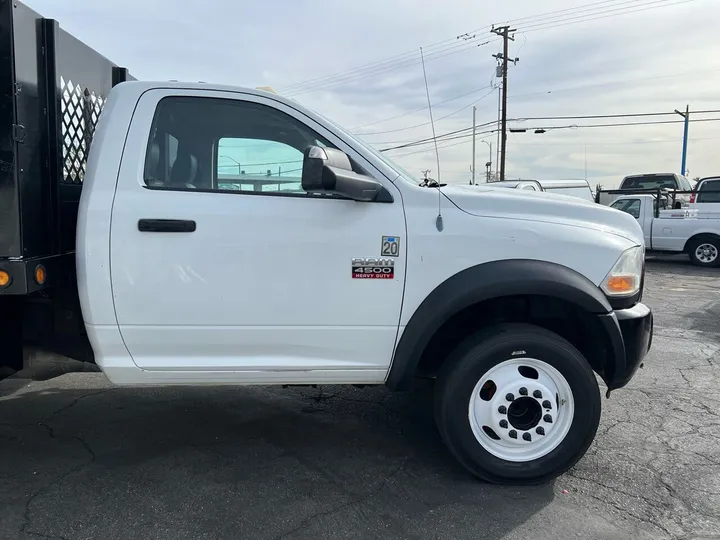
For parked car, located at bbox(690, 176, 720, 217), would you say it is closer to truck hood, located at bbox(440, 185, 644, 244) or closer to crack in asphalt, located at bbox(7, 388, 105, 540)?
truck hood, located at bbox(440, 185, 644, 244)

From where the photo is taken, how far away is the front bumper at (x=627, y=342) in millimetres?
3139

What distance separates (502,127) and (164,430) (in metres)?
31.4

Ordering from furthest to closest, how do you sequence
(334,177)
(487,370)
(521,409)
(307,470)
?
(307,470) → (521,409) → (487,370) → (334,177)

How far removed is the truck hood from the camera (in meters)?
3.14

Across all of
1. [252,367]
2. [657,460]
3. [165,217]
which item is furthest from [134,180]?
[657,460]

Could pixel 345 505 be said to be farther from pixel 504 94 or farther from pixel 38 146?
pixel 504 94

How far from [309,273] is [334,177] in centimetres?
53

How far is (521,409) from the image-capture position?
326 centimetres

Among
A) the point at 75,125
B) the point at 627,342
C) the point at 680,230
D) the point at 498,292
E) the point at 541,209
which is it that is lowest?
the point at 627,342

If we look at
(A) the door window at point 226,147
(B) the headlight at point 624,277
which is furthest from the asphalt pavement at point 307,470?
(A) the door window at point 226,147

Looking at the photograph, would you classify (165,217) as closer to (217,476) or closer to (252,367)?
(252,367)

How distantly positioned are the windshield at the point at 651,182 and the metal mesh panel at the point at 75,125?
791 inches

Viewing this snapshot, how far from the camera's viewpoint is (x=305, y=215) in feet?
9.88

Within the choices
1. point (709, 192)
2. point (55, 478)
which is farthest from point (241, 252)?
point (709, 192)
